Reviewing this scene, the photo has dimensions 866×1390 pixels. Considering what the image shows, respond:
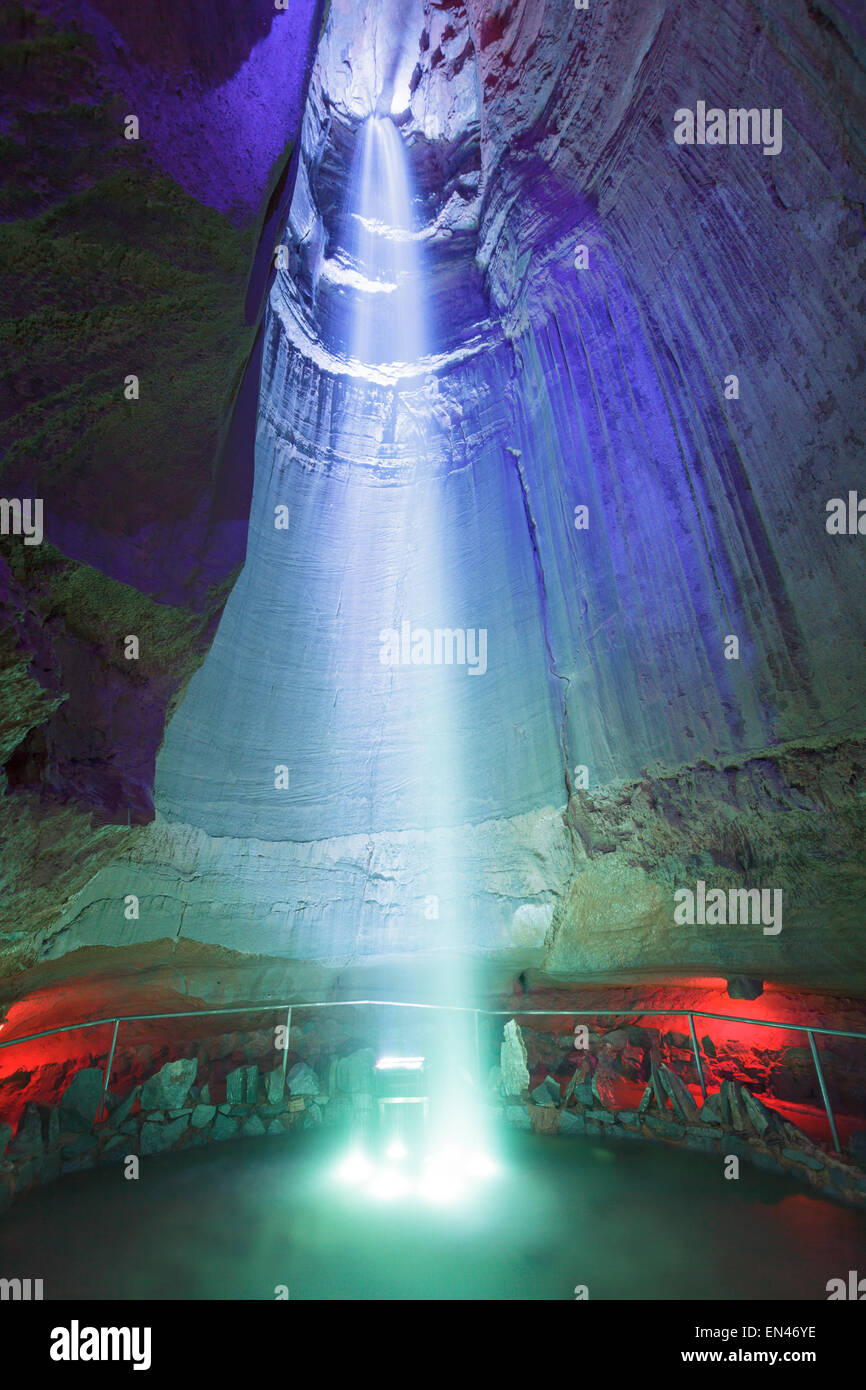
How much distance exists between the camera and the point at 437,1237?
138 inches

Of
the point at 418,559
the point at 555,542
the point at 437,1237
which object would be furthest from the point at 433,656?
the point at 437,1237

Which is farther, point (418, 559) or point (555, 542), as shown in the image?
point (418, 559)

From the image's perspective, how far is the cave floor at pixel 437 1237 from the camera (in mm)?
2920

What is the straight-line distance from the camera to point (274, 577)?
7898mm

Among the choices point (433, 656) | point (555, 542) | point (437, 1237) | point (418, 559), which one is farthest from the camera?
point (418, 559)

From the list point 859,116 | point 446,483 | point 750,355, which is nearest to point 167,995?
point 446,483

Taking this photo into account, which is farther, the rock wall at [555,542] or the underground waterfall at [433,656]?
the rock wall at [555,542]

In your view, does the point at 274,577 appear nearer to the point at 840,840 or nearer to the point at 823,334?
the point at 823,334

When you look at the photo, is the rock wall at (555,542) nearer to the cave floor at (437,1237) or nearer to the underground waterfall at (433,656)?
the underground waterfall at (433,656)

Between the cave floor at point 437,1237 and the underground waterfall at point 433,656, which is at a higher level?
the underground waterfall at point 433,656

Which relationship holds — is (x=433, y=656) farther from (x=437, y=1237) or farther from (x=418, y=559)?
(x=437, y=1237)

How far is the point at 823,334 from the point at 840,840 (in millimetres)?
3640

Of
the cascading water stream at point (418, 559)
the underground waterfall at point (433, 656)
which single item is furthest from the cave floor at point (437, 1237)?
the cascading water stream at point (418, 559)

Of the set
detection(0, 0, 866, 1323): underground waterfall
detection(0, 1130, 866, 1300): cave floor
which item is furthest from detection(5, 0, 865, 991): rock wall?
detection(0, 1130, 866, 1300): cave floor
